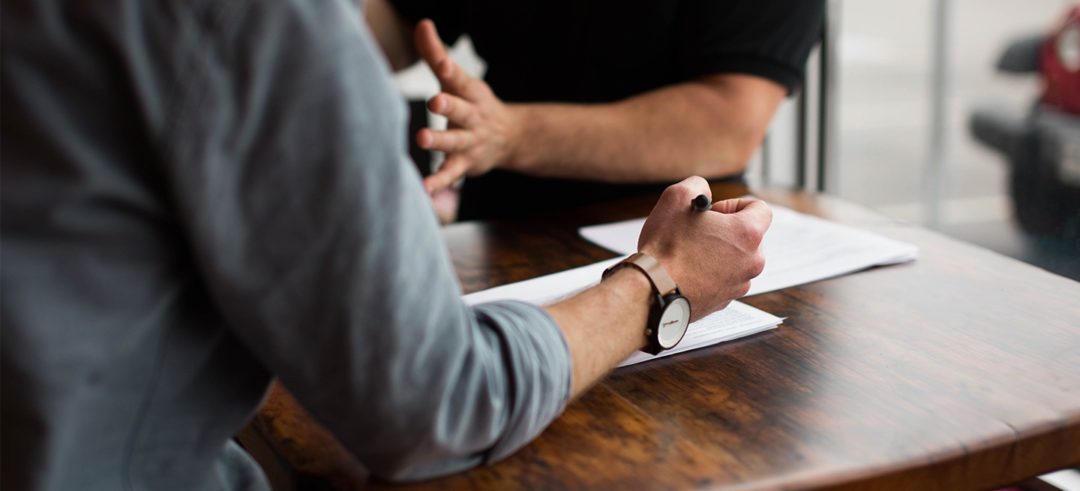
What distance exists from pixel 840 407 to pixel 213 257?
548 mm

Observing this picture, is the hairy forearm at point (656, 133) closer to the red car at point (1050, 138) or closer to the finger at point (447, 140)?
the finger at point (447, 140)

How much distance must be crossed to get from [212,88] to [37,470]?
1.05 ft

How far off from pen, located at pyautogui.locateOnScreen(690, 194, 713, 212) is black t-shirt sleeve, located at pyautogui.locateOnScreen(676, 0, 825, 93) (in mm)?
760

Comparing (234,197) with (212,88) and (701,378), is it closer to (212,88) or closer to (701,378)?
(212,88)

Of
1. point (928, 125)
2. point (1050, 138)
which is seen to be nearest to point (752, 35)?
point (1050, 138)

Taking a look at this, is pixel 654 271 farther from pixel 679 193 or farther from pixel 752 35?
pixel 752 35

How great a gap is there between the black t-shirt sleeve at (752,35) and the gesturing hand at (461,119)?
1.24 ft

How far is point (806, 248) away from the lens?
1.37m

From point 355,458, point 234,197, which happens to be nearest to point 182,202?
point 234,197

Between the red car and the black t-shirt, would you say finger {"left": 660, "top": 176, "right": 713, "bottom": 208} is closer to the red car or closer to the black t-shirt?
the black t-shirt

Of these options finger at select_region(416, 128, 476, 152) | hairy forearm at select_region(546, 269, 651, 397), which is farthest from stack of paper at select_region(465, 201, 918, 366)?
finger at select_region(416, 128, 476, 152)

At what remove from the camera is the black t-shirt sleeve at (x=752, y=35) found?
5.63ft

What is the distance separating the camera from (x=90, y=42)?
65 centimetres

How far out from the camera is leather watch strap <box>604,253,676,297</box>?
3.12ft
